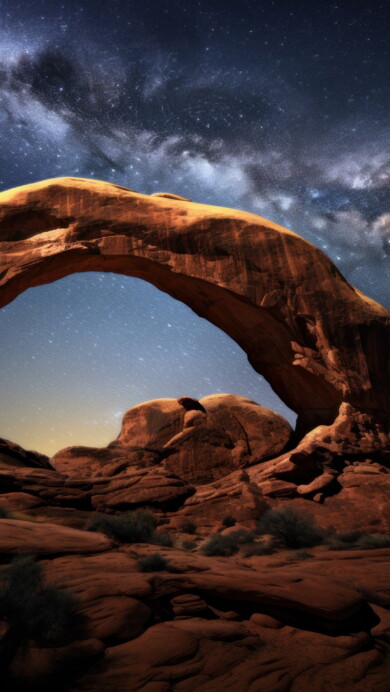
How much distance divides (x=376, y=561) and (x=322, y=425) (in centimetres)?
727

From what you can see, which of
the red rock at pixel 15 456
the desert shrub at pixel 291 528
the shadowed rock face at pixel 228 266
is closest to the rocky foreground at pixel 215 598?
the desert shrub at pixel 291 528

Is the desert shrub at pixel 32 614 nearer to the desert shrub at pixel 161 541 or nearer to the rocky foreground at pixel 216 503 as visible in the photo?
the rocky foreground at pixel 216 503

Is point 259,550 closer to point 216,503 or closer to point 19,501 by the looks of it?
point 216,503

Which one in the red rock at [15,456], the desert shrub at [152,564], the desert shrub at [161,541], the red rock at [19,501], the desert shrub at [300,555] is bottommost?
the desert shrub at [300,555]

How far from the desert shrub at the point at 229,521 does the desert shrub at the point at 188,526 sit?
872mm

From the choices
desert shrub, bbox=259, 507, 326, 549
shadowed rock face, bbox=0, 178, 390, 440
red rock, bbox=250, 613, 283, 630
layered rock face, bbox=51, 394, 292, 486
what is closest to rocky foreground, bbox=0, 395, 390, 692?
red rock, bbox=250, 613, 283, 630

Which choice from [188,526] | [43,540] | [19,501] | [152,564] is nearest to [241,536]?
[188,526]

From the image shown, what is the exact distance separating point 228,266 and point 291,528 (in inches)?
336

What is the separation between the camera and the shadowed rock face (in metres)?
13.4

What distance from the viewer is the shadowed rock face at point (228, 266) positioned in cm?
1340

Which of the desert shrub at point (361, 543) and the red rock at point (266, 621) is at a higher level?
the red rock at point (266, 621)

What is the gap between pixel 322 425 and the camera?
559 inches

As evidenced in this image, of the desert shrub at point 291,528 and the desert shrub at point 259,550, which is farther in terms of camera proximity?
the desert shrub at point 291,528

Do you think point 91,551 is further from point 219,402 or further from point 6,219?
point 219,402
